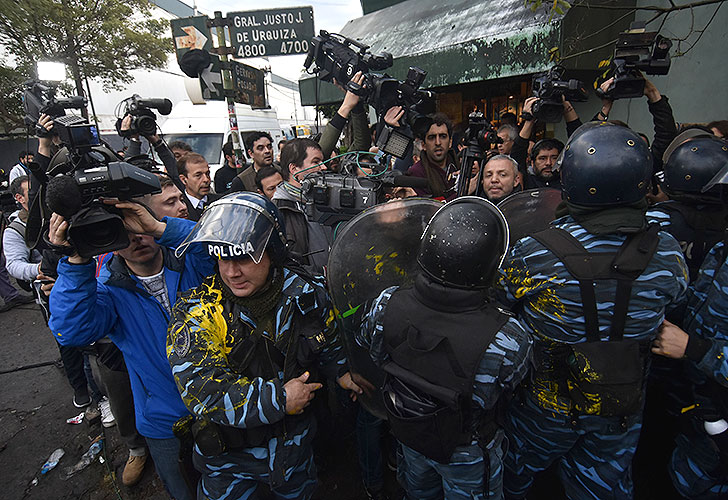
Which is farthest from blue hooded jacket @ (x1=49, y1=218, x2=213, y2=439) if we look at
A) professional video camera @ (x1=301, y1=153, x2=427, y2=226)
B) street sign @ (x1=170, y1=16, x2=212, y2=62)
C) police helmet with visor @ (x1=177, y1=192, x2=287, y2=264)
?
street sign @ (x1=170, y1=16, x2=212, y2=62)

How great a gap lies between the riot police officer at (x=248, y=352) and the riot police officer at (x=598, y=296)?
105 centimetres

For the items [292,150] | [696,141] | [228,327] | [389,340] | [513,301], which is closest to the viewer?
[389,340]

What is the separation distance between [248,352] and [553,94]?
10.1 feet

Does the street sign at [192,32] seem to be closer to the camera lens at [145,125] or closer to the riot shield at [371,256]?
the camera lens at [145,125]

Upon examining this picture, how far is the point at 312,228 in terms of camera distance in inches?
112

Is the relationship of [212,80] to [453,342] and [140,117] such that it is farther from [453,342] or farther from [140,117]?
[453,342]

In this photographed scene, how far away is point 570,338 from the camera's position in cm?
177

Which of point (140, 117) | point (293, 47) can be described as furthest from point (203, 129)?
point (140, 117)

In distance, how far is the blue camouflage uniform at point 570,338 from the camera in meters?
1.68

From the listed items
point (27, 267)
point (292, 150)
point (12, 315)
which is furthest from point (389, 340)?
point (12, 315)

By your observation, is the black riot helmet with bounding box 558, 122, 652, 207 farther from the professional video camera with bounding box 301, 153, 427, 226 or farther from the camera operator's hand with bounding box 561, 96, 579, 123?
the camera operator's hand with bounding box 561, 96, 579, 123

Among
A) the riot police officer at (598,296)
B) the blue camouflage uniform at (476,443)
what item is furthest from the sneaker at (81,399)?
the riot police officer at (598,296)

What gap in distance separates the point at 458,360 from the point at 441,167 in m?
3.14

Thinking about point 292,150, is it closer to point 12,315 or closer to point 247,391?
point 247,391
